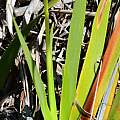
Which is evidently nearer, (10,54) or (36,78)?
(36,78)

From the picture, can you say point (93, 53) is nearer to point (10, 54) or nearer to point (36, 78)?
point (36, 78)

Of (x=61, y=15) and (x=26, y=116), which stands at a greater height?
(x=61, y=15)

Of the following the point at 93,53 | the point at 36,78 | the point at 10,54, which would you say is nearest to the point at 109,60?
the point at 93,53

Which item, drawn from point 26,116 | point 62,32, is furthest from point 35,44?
point 26,116

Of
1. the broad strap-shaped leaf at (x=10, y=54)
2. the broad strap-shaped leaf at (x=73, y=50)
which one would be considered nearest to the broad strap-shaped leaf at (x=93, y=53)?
the broad strap-shaped leaf at (x=73, y=50)

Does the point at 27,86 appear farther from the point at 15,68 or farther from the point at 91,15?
the point at 91,15

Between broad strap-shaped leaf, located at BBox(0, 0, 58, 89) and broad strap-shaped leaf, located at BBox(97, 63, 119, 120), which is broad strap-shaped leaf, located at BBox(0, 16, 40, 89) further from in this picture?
broad strap-shaped leaf, located at BBox(97, 63, 119, 120)

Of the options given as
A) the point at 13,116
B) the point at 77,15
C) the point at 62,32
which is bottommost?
the point at 13,116

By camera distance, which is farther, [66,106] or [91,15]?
[91,15]

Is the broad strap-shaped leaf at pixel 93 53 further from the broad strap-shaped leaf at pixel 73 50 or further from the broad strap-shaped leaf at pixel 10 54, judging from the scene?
the broad strap-shaped leaf at pixel 10 54
